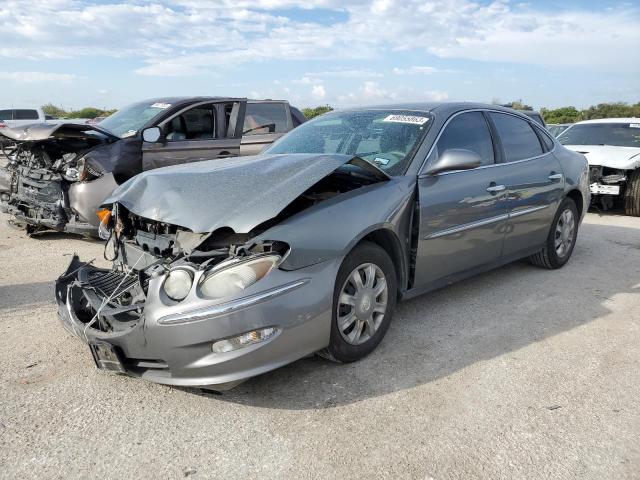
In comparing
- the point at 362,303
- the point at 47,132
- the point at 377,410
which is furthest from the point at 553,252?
the point at 47,132

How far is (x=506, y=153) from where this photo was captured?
4613 millimetres

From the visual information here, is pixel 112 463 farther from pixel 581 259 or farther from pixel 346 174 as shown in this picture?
pixel 581 259

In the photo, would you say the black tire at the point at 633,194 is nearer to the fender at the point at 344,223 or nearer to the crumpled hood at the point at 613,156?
the crumpled hood at the point at 613,156

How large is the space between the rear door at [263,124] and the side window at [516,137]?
12.5ft

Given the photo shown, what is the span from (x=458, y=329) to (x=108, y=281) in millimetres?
→ 2387

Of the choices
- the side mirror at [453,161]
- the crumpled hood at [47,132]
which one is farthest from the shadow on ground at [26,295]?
the side mirror at [453,161]

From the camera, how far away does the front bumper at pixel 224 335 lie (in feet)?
8.68

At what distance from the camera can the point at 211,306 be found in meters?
2.63

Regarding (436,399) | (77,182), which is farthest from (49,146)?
(436,399)

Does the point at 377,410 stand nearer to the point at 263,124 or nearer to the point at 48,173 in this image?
the point at 48,173

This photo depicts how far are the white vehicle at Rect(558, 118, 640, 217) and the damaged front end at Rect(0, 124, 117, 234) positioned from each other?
294 inches

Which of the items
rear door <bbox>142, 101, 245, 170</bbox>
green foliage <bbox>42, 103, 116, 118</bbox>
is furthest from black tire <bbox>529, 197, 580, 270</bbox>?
green foliage <bbox>42, 103, 116, 118</bbox>

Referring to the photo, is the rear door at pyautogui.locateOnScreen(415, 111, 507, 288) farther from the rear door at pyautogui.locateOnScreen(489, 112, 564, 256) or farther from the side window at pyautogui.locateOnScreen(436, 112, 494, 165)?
the rear door at pyautogui.locateOnScreen(489, 112, 564, 256)

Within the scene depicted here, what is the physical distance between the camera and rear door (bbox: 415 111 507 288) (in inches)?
148
